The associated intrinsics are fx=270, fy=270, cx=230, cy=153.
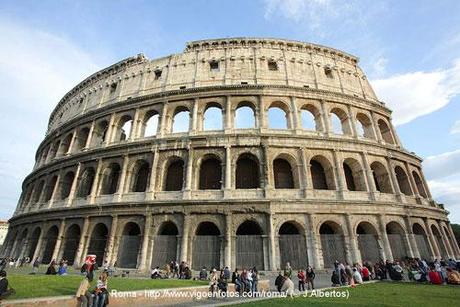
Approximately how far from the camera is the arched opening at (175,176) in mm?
18250

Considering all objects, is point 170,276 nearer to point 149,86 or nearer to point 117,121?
point 117,121

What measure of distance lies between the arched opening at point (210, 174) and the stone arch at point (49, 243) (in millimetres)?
11632

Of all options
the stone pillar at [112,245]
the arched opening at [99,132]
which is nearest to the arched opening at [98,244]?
the stone pillar at [112,245]

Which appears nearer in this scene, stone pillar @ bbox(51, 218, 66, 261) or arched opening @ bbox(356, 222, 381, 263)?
arched opening @ bbox(356, 222, 381, 263)

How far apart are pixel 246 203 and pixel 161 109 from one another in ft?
31.6

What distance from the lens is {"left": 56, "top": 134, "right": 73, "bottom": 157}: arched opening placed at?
23672 mm

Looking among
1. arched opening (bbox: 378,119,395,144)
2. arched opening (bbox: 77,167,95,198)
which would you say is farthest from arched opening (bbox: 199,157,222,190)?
arched opening (bbox: 378,119,395,144)

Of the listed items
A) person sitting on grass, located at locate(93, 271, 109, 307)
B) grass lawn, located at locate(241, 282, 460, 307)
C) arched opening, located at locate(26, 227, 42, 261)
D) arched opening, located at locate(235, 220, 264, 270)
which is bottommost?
grass lawn, located at locate(241, 282, 460, 307)

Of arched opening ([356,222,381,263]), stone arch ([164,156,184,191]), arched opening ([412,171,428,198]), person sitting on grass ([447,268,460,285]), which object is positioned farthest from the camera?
arched opening ([412,171,428,198])

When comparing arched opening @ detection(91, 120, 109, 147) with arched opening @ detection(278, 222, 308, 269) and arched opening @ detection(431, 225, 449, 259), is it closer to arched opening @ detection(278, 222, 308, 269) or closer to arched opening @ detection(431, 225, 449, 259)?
arched opening @ detection(278, 222, 308, 269)

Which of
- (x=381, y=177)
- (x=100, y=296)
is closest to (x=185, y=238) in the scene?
(x=100, y=296)

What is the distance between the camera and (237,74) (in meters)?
20.3

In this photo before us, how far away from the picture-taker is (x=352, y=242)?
51.6 ft

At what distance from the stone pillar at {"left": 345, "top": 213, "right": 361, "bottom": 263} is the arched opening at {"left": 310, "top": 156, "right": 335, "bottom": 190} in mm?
2315
